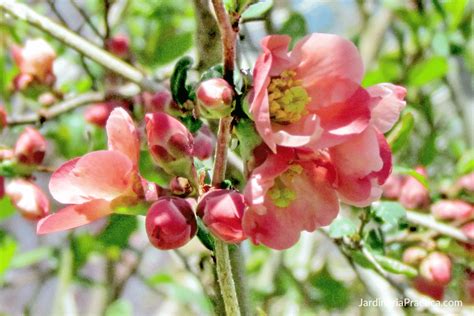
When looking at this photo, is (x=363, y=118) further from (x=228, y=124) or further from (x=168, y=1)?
(x=168, y=1)

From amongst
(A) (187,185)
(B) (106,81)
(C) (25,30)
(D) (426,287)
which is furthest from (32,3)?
(A) (187,185)

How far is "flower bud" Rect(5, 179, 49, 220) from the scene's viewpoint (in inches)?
38.2

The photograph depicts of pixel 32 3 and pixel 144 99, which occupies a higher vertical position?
pixel 144 99

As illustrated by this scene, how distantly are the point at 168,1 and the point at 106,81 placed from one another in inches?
19.5

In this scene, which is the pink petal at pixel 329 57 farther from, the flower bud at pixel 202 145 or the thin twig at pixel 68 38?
the thin twig at pixel 68 38

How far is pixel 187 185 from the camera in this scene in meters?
0.67

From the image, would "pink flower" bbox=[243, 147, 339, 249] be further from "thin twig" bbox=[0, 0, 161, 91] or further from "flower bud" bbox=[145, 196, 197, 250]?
"thin twig" bbox=[0, 0, 161, 91]

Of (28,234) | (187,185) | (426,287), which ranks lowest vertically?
(28,234)

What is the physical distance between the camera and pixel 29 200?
976 millimetres

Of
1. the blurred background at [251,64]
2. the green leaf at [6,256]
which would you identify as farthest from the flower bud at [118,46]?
the green leaf at [6,256]

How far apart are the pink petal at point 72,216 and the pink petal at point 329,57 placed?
8.3 inches

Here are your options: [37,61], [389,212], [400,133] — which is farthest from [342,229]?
[37,61]

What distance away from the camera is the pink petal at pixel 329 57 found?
0.62m

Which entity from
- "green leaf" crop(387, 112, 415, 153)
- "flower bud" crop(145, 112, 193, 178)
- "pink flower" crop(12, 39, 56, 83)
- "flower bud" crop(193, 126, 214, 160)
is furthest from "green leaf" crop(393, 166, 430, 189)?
"pink flower" crop(12, 39, 56, 83)
